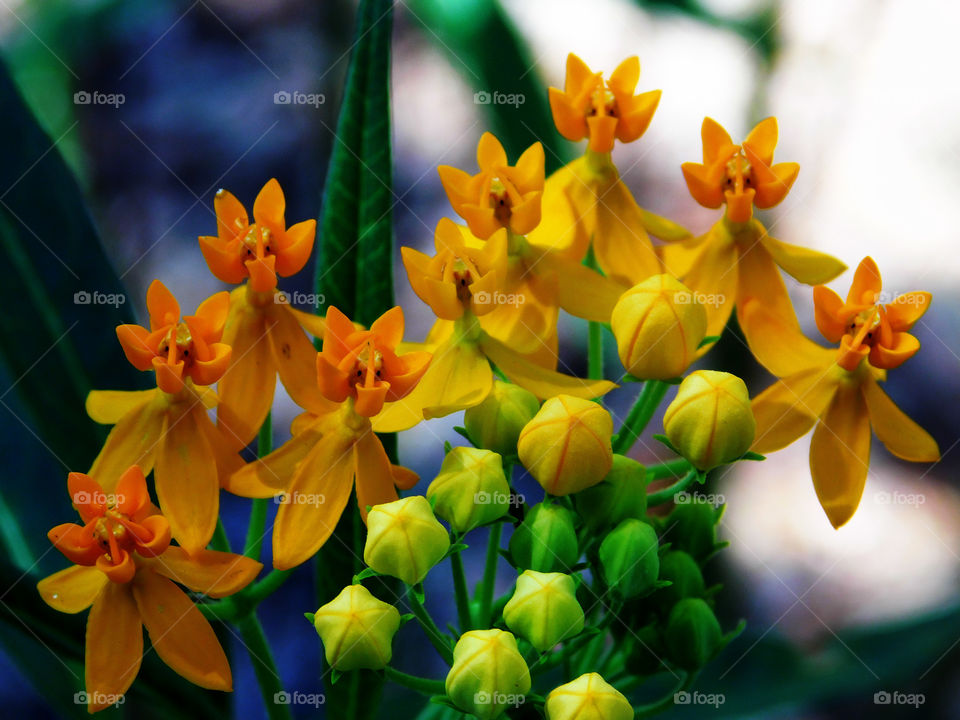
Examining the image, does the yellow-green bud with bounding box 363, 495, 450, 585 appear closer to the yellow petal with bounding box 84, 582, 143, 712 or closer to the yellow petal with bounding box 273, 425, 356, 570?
the yellow petal with bounding box 273, 425, 356, 570

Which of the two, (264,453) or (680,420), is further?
(264,453)

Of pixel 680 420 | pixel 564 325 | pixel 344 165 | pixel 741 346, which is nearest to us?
pixel 680 420

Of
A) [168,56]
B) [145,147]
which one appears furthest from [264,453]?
[168,56]

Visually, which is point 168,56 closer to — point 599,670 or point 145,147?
point 145,147

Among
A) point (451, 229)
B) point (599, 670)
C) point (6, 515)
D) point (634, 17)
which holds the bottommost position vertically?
point (599, 670)
